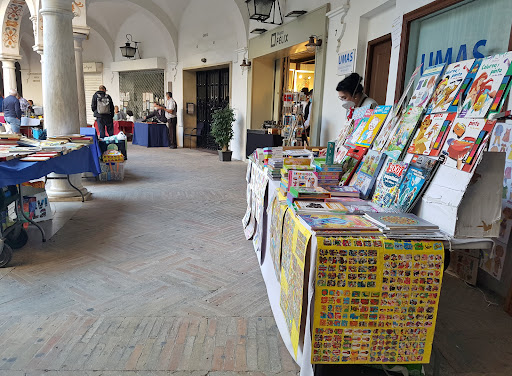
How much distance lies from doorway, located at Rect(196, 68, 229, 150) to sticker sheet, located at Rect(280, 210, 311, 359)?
10036 mm

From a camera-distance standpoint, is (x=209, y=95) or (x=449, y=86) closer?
(x=449, y=86)

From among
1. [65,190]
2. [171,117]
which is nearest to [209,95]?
[171,117]

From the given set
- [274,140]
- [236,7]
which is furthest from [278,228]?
[236,7]

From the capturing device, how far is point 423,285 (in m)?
1.79

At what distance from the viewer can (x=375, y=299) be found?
179cm

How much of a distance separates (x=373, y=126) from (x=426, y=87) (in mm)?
574

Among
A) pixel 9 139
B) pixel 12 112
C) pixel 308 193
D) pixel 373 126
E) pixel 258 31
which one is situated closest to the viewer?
pixel 308 193

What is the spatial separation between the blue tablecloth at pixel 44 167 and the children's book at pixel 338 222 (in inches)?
101

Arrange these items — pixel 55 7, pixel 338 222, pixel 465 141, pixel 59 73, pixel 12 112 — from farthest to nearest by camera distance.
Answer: pixel 12 112 → pixel 59 73 → pixel 55 7 → pixel 465 141 → pixel 338 222

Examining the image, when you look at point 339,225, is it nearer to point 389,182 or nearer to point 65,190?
point 389,182

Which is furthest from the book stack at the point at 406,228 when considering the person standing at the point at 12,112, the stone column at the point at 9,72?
the stone column at the point at 9,72

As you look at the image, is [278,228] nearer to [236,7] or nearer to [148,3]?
[236,7]

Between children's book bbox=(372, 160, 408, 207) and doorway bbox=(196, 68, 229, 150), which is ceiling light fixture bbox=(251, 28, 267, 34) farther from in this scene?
children's book bbox=(372, 160, 408, 207)

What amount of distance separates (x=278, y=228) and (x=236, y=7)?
28.8ft
